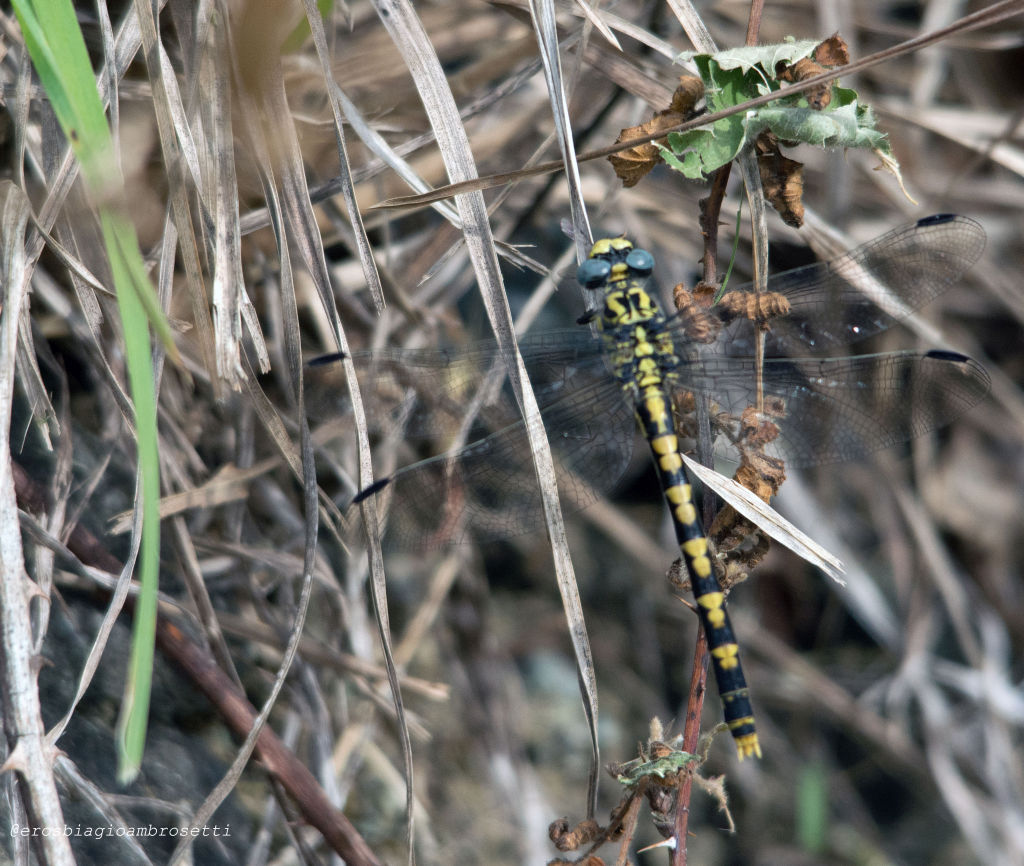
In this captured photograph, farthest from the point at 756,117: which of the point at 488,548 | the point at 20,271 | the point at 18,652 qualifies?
the point at 488,548

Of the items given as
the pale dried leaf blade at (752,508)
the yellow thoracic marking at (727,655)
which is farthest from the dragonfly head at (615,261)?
the yellow thoracic marking at (727,655)

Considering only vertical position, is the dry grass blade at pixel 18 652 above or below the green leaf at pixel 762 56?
below

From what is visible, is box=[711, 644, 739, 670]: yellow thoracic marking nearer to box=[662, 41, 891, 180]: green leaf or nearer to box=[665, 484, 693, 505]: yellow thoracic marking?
box=[665, 484, 693, 505]: yellow thoracic marking

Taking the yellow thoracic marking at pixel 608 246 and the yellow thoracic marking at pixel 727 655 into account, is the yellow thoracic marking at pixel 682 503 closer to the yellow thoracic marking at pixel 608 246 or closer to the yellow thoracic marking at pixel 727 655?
the yellow thoracic marking at pixel 727 655

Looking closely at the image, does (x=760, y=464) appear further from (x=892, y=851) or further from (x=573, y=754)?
(x=892, y=851)

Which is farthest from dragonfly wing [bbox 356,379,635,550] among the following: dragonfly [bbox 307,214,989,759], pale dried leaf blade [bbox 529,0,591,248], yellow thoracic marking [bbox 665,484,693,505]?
pale dried leaf blade [bbox 529,0,591,248]

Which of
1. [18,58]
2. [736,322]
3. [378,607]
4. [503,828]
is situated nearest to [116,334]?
[18,58]
